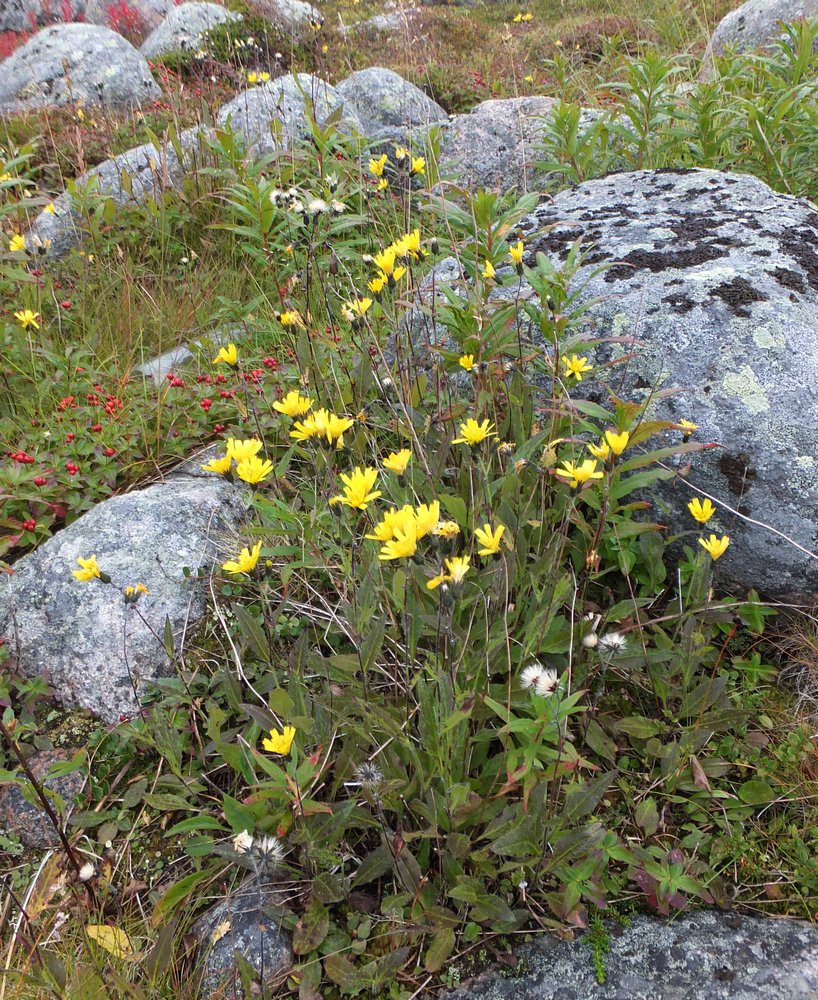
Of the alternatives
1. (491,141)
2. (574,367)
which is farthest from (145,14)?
(574,367)

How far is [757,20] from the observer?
6.47m

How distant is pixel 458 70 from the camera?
24.6 feet

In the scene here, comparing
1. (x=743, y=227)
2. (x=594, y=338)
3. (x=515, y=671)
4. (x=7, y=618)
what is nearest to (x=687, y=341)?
(x=594, y=338)

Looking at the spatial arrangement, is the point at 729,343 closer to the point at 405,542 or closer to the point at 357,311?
the point at 357,311

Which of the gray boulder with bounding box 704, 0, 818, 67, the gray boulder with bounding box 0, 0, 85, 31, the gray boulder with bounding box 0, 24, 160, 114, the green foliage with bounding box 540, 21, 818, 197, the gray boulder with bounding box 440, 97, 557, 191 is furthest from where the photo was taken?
the gray boulder with bounding box 0, 0, 85, 31

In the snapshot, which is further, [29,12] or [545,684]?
[29,12]

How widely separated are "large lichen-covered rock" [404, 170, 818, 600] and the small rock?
1.66m

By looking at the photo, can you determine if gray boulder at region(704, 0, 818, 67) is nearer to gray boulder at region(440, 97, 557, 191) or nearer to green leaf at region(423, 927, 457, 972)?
gray boulder at region(440, 97, 557, 191)

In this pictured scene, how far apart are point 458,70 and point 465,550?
7.12m

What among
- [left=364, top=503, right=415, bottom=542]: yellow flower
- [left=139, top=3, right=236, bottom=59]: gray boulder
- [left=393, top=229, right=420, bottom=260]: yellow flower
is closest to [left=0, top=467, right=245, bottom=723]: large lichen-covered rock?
[left=364, top=503, right=415, bottom=542]: yellow flower

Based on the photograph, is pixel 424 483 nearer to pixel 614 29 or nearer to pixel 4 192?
pixel 4 192

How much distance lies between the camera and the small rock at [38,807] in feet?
6.21

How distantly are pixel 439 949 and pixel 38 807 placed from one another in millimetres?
1111

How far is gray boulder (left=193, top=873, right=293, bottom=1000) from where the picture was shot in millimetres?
1558
